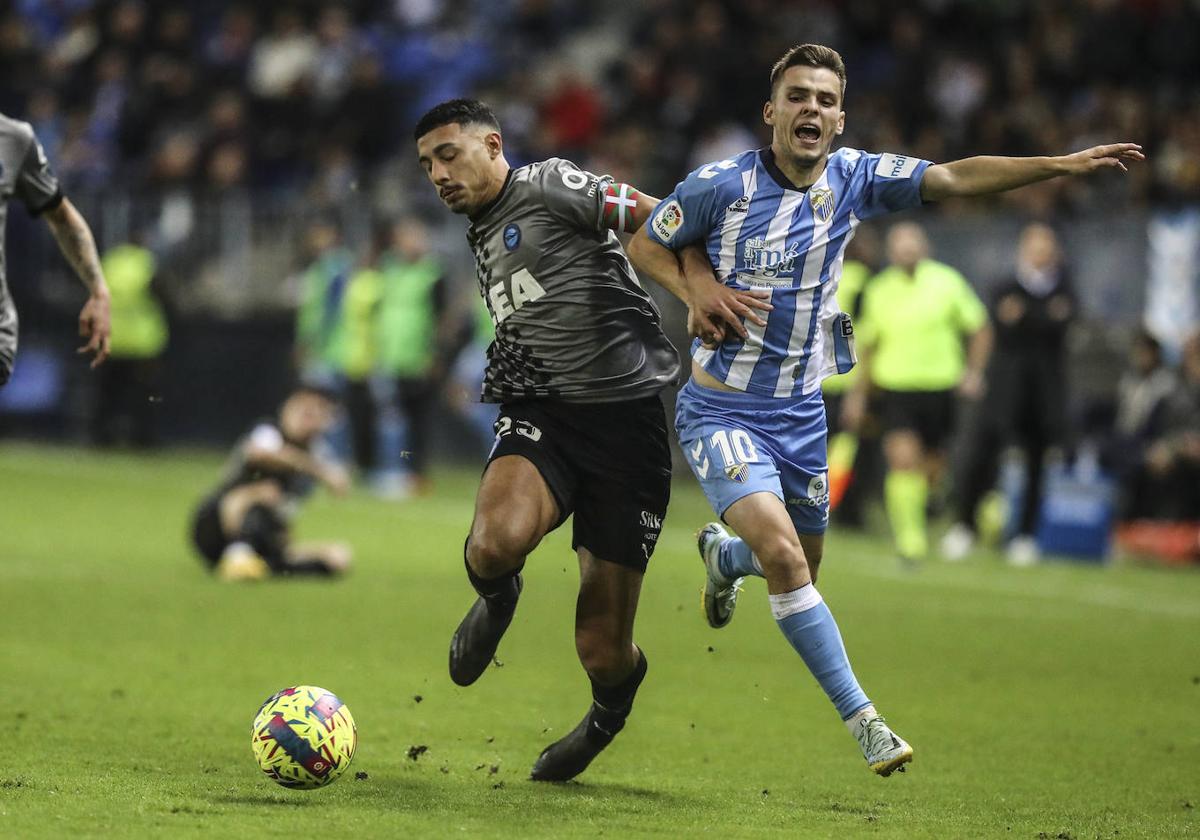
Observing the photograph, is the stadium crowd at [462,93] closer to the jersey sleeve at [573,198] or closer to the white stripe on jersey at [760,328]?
the white stripe on jersey at [760,328]

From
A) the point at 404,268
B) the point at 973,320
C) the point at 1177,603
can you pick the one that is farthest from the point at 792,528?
the point at 404,268

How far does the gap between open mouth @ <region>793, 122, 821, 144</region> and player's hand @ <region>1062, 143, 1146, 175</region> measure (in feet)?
2.69

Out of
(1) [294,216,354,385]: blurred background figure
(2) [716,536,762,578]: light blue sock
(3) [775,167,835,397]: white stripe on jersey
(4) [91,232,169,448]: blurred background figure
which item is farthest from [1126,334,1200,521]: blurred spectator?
(4) [91,232,169,448]: blurred background figure

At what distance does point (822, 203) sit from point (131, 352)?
624 inches

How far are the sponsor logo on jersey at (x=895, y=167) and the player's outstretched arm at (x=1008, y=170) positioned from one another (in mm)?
77

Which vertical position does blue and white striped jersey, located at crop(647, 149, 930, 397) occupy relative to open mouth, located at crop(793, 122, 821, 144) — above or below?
below

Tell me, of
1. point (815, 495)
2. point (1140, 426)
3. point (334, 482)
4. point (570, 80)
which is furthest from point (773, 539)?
point (570, 80)

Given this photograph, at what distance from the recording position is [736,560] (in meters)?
7.28

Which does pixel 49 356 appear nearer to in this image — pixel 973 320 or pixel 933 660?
pixel 973 320

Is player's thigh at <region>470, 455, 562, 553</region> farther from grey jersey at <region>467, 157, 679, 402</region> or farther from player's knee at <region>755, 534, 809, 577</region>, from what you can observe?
player's knee at <region>755, 534, 809, 577</region>

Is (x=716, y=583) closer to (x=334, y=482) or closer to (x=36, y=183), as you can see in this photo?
(x=36, y=183)

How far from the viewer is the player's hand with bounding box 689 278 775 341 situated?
6.53 m

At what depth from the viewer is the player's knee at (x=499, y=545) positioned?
6.43 meters

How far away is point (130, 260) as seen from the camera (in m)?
21.3
